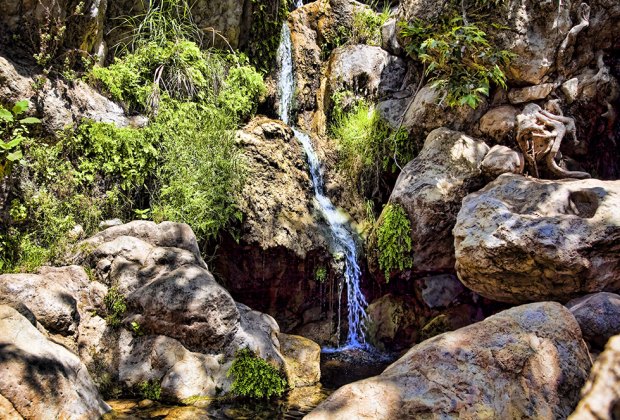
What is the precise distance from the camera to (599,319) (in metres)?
3.91

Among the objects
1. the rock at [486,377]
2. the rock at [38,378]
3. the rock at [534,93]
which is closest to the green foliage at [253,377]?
the rock at [38,378]

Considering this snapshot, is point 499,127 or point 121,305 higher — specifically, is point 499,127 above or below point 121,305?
above

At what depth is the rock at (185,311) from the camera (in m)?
4.95

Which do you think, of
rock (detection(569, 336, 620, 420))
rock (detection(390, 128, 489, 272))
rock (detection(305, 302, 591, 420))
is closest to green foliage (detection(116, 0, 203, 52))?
rock (detection(390, 128, 489, 272))

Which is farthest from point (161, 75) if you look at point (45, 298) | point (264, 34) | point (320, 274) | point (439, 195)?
point (439, 195)

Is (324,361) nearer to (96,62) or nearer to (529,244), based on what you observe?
(529,244)

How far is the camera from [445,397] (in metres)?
2.83

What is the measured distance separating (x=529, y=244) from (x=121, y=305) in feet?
16.1

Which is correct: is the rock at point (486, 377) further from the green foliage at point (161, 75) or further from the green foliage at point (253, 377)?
the green foliage at point (161, 75)

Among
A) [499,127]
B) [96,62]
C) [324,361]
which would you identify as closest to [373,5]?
[499,127]

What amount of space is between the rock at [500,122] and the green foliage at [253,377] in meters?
5.27

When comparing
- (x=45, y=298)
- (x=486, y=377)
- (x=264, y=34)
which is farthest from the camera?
(x=264, y=34)

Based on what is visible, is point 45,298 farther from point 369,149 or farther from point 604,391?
point 369,149

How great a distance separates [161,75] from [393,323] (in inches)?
235
